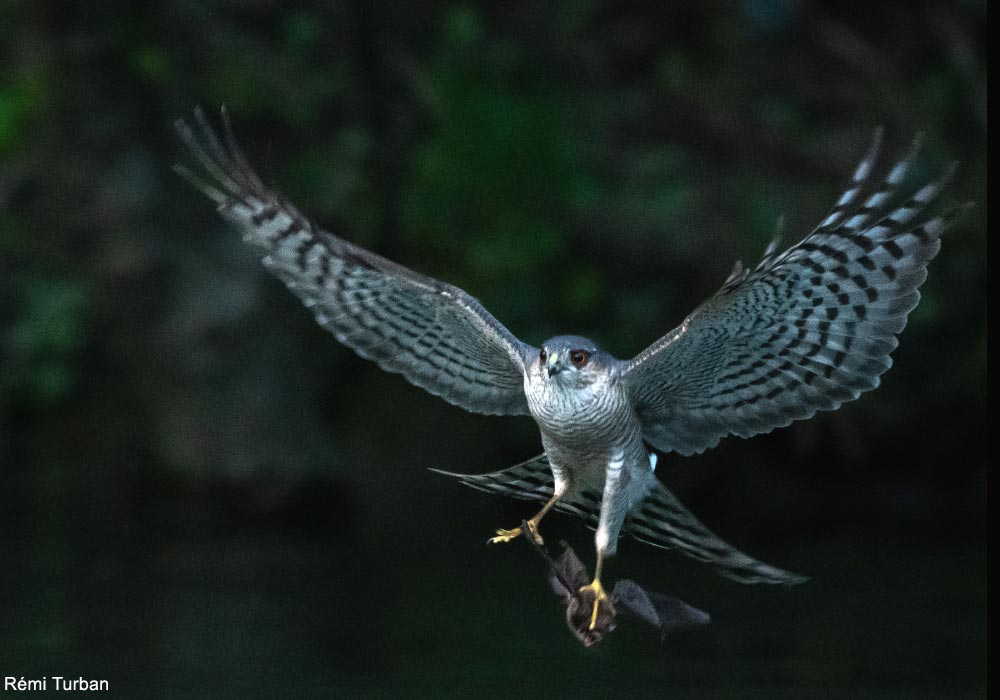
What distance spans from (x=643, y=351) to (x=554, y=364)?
40 cm

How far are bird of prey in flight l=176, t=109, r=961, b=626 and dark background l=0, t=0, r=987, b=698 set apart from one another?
16.6ft

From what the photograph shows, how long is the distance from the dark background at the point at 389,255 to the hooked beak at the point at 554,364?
A: 588 cm

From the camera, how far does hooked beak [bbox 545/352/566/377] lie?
4973mm

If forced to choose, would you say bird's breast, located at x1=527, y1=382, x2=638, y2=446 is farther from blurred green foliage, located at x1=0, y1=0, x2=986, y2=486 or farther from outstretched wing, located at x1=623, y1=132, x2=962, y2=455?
blurred green foliage, located at x1=0, y1=0, x2=986, y2=486

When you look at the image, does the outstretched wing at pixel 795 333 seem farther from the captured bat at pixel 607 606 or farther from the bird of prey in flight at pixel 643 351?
the captured bat at pixel 607 606

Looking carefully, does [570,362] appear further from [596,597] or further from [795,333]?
[795,333]

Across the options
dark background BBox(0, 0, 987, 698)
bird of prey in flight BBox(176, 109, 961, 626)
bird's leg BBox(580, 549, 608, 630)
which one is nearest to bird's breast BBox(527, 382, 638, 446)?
bird of prey in flight BBox(176, 109, 961, 626)

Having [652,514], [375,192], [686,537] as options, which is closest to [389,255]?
[375,192]

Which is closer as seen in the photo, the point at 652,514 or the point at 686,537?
the point at 686,537

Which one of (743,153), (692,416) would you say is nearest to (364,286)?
(692,416)

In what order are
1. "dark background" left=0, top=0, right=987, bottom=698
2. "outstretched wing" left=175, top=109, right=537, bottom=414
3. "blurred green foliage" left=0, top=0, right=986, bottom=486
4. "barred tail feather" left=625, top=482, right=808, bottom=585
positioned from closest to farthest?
"barred tail feather" left=625, top=482, right=808, bottom=585, "outstretched wing" left=175, top=109, right=537, bottom=414, "dark background" left=0, top=0, right=987, bottom=698, "blurred green foliage" left=0, top=0, right=986, bottom=486

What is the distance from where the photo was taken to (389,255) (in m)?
12.4

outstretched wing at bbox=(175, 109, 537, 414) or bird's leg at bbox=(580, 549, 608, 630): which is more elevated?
outstretched wing at bbox=(175, 109, 537, 414)

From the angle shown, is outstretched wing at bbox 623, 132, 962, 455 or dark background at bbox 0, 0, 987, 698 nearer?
outstretched wing at bbox 623, 132, 962, 455
